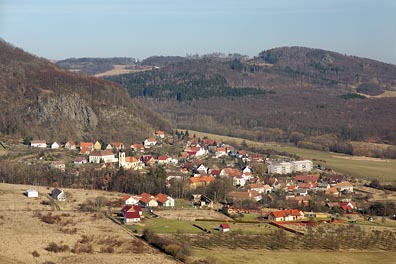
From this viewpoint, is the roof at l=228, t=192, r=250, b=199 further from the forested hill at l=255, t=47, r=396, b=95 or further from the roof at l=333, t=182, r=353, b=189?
the forested hill at l=255, t=47, r=396, b=95

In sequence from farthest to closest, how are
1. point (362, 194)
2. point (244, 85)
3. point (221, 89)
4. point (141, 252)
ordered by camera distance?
point (244, 85) < point (221, 89) < point (362, 194) < point (141, 252)

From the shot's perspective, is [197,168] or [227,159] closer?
[197,168]

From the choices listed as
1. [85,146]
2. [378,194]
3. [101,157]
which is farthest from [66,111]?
[378,194]

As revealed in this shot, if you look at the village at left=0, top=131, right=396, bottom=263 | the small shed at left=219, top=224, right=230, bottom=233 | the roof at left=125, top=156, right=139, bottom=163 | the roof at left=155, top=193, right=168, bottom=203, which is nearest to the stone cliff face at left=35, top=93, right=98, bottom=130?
the village at left=0, top=131, right=396, bottom=263

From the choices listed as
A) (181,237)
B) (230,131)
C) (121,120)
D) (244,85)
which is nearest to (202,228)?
(181,237)

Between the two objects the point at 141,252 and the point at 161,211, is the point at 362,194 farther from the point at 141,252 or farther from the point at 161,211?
the point at 141,252
